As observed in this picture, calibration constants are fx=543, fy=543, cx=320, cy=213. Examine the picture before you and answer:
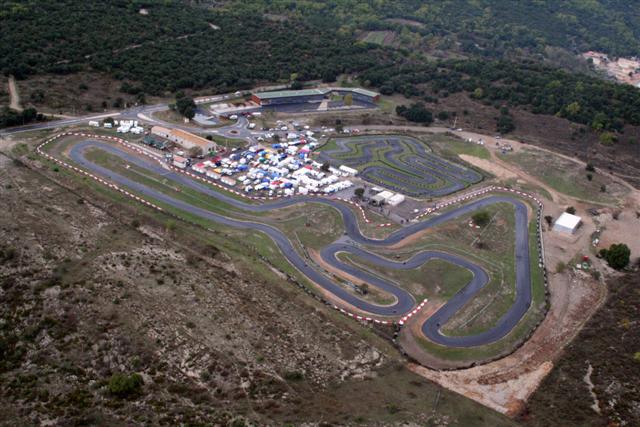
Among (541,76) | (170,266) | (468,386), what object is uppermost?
(541,76)

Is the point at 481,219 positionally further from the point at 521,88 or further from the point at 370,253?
the point at 521,88

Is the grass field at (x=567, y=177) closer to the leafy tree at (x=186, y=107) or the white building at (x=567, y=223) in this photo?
the white building at (x=567, y=223)

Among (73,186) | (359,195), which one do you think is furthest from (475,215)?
(73,186)

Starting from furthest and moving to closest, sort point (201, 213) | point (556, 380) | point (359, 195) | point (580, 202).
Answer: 1. point (580, 202)
2. point (359, 195)
3. point (201, 213)
4. point (556, 380)

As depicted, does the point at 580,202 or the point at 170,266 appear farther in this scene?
the point at 580,202

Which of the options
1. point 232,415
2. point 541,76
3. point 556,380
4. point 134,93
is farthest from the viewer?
point 541,76

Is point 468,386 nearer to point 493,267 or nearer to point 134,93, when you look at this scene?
point 493,267

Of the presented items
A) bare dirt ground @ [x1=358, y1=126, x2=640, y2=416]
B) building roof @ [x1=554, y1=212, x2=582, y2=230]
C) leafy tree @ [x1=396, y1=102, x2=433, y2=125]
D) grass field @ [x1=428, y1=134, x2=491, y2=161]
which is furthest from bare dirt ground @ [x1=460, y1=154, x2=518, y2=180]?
leafy tree @ [x1=396, y1=102, x2=433, y2=125]

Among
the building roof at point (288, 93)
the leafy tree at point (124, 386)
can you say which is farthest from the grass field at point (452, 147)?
the leafy tree at point (124, 386)

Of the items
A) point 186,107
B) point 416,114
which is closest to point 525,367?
point 416,114
